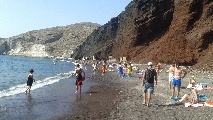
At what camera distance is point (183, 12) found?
151 ft

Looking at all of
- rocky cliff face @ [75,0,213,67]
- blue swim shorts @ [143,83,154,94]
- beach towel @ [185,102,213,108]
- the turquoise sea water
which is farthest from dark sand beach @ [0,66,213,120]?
rocky cliff face @ [75,0,213,67]

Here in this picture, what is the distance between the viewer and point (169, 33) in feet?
155

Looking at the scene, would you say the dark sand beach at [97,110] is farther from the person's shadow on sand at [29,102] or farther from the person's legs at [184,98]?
the person's legs at [184,98]

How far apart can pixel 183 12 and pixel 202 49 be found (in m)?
8.55

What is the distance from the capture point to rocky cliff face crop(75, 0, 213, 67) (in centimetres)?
4028

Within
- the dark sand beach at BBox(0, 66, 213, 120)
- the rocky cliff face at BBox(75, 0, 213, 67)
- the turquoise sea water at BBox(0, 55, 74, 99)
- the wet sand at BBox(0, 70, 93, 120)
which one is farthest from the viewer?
the rocky cliff face at BBox(75, 0, 213, 67)

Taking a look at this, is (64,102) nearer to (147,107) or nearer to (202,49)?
(147,107)

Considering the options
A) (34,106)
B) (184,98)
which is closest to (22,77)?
(34,106)

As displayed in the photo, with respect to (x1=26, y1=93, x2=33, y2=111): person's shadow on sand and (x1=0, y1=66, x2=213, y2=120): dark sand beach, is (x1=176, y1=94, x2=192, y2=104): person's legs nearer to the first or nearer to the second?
(x1=0, y1=66, x2=213, y2=120): dark sand beach

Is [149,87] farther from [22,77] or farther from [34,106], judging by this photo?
[22,77]

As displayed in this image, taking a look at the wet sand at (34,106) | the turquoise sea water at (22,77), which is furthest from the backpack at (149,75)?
the turquoise sea water at (22,77)

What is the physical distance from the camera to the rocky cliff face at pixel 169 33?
40281 millimetres

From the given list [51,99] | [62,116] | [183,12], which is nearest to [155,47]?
[183,12]

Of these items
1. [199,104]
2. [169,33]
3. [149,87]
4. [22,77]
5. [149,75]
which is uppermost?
[169,33]
